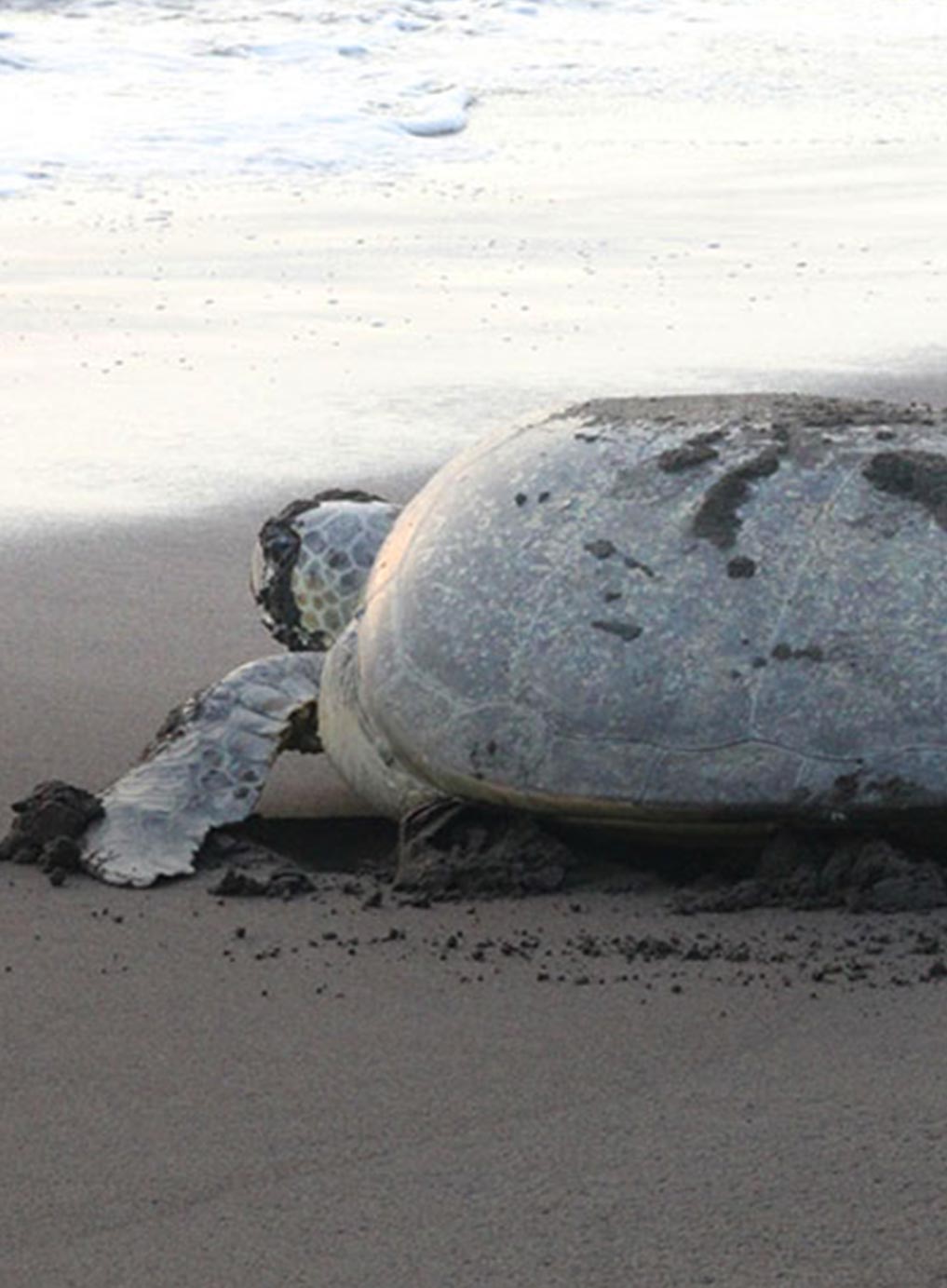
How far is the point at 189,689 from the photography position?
4625mm

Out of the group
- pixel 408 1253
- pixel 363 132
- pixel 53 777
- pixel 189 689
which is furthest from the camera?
pixel 363 132

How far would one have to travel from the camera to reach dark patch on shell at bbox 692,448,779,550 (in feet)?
11.5

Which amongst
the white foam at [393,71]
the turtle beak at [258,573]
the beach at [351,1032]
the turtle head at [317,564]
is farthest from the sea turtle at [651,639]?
the white foam at [393,71]

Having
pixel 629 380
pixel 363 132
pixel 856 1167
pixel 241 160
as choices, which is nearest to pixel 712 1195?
pixel 856 1167

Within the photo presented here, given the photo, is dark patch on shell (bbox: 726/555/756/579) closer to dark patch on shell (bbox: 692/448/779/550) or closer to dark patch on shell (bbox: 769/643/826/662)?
dark patch on shell (bbox: 692/448/779/550)

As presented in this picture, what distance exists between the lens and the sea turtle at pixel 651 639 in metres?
3.33

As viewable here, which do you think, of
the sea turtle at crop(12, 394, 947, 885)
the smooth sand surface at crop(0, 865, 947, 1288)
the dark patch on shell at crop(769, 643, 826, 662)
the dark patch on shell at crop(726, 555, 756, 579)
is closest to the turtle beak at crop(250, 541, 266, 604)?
the sea turtle at crop(12, 394, 947, 885)

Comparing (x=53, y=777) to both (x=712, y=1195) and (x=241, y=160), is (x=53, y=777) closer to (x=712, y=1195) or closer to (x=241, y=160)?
(x=712, y=1195)

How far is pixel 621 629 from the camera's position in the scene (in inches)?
137

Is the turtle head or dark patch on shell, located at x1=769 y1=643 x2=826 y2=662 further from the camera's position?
the turtle head

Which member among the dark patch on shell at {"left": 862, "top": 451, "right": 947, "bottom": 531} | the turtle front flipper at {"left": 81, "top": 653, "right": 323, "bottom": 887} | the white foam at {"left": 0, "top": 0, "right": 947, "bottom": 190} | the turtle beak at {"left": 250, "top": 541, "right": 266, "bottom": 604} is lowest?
the white foam at {"left": 0, "top": 0, "right": 947, "bottom": 190}

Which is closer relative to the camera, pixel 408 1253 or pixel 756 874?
pixel 408 1253

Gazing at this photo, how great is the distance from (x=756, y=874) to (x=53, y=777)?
4.35 feet

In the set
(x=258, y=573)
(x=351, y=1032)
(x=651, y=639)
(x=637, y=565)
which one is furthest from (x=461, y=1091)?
(x=258, y=573)
